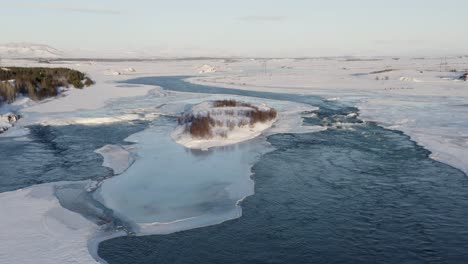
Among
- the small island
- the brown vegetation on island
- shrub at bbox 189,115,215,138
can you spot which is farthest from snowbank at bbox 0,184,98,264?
the brown vegetation on island

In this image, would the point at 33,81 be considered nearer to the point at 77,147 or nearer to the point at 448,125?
the point at 77,147

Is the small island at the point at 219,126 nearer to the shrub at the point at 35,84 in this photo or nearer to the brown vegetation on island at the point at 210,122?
the brown vegetation on island at the point at 210,122

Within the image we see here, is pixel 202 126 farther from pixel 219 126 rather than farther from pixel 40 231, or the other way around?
pixel 40 231

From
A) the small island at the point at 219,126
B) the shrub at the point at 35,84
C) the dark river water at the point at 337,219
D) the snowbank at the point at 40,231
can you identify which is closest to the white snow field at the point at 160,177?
the snowbank at the point at 40,231

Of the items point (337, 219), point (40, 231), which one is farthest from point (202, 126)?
point (40, 231)

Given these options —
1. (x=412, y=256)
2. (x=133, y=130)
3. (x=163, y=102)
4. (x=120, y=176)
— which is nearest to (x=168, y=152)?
(x=120, y=176)
